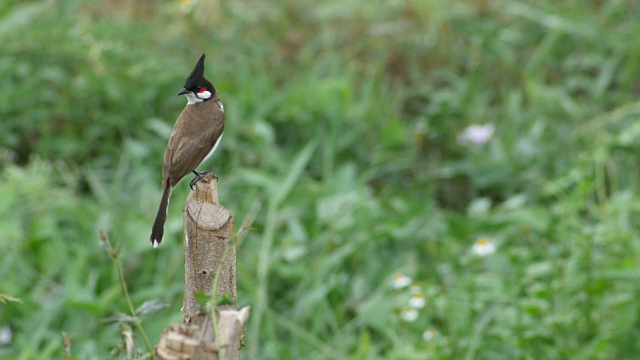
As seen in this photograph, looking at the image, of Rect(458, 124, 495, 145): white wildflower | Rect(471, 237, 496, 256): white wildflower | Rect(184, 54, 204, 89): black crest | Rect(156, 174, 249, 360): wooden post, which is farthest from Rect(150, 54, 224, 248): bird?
Rect(458, 124, 495, 145): white wildflower

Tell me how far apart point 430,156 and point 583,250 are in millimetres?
1981

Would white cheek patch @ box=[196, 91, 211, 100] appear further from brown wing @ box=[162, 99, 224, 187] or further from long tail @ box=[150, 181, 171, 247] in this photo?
long tail @ box=[150, 181, 171, 247]

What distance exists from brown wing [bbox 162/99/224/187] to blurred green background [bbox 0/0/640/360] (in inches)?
50.8

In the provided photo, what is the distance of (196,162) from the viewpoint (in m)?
2.31

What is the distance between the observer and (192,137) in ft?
7.48

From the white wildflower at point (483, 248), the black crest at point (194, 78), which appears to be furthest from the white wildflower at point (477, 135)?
the black crest at point (194, 78)

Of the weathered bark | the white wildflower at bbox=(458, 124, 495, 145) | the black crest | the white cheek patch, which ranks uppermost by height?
the white wildflower at bbox=(458, 124, 495, 145)

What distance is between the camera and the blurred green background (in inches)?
139

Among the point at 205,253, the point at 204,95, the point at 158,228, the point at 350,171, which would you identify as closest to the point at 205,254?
the point at 205,253

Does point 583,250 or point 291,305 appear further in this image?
point 291,305

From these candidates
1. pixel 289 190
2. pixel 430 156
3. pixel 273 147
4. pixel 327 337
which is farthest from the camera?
pixel 430 156

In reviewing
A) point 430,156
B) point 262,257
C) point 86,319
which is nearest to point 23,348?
point 86,319

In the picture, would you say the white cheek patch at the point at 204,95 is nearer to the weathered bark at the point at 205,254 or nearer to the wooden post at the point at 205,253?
the wooden post at the point at 205,253

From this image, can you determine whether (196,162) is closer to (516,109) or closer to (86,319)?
(86,319)
